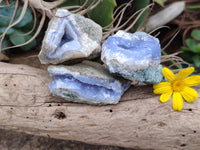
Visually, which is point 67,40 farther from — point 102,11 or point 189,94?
point 189,94

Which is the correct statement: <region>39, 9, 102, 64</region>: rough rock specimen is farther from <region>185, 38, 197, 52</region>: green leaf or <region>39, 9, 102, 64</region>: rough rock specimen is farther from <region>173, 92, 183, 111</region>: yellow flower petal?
<region>185, 38, 197, 52</region>: green leaf

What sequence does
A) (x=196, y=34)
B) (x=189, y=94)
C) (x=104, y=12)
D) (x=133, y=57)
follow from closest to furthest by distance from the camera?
(x=133, y=57)
(x=189, y=94)
(x=104, y=12)
(x=196, y=34)

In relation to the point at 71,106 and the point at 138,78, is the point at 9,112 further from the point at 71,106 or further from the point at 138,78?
the point at 138,78

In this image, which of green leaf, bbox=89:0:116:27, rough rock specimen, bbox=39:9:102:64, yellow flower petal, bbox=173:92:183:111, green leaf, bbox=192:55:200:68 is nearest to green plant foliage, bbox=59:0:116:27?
green leaf, bbox=89:0:116:27

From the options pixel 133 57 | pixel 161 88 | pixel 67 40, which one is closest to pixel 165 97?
pixel 161 88

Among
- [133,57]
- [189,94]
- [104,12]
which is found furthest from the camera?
[104,12]

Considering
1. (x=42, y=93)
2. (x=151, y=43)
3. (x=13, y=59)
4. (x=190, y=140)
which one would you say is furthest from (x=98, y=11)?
(x=190, y=140)

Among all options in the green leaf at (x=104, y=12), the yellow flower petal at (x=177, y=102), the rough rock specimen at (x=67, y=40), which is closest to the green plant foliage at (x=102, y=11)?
the green leaf at (x=104, y=12)
